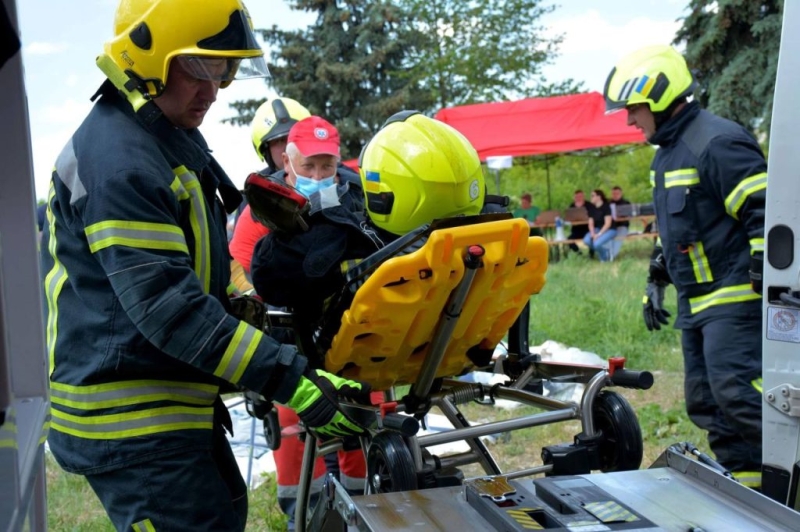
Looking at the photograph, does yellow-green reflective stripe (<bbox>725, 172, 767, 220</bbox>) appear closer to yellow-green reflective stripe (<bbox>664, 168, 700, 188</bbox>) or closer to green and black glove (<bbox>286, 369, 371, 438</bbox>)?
yellow-green reflective stripe (<bbox>664, 168, 700, 188</bbox>)

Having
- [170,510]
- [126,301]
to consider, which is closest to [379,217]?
[126,301]

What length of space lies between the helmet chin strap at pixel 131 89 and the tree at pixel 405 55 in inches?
1013

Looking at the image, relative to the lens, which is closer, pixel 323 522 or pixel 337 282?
pixel 323 522

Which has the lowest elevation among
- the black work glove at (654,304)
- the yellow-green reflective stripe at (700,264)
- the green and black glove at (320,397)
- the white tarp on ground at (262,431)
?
the white tarp on ground at (262,431)

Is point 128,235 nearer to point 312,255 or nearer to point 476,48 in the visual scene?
point 312,255

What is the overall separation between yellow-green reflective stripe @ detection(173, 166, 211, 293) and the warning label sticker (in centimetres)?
189

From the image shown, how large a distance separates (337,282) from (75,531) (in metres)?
2.60

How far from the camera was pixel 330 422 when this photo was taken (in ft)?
7.47

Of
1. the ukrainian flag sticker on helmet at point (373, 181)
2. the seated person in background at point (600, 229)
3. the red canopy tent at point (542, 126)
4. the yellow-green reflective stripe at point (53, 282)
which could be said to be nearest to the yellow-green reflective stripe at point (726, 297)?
the ukrainian flag sticker on helmet at point (373, 181)

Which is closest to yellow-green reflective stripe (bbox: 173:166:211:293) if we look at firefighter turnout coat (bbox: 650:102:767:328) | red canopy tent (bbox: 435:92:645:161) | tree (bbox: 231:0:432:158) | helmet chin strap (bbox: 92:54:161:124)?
helmet chin strap (bbox: 92:54:161:124)

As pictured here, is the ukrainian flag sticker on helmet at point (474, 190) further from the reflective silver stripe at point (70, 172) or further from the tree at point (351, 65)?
the tree at point (351, 65)

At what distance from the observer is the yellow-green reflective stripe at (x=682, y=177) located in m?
4.04

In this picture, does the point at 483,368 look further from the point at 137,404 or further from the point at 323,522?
the point at 137,404

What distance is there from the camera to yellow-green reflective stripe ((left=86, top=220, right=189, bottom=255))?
6.72 ft
